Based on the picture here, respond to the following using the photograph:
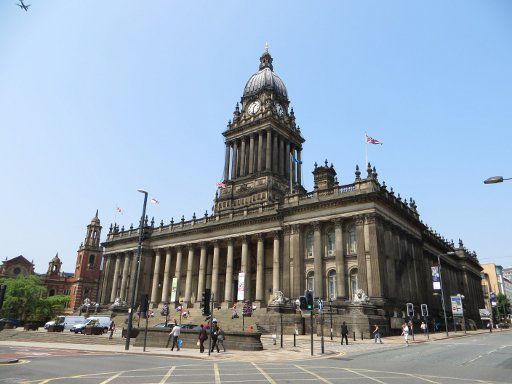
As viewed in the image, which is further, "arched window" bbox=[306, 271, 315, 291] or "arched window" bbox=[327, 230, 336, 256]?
"arched window" bbox=[306, 271, 315, 291]

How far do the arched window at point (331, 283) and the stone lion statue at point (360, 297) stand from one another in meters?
5.58

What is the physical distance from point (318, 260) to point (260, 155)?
28.7m

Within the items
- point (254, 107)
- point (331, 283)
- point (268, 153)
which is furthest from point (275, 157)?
point (331, 283)

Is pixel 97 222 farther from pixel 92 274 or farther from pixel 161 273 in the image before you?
pixel 161 273

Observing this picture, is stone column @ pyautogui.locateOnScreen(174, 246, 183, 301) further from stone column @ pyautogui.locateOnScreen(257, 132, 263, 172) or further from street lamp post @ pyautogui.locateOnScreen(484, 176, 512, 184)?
street lamp post @ pyautogui.locateOnScreen(484, 176, 512, 184)

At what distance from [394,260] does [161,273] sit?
128 ft

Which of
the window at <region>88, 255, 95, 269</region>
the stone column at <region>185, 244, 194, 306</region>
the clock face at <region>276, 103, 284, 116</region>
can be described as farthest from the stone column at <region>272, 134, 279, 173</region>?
the window at <region>88, 255, 95, 269</region>

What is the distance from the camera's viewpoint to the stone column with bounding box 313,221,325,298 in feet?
155

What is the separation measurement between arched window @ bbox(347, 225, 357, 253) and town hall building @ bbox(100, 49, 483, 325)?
0.54 feet

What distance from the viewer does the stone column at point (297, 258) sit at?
48.6 metres

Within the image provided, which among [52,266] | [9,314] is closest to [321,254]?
[9,314]

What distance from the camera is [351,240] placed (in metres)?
47.9

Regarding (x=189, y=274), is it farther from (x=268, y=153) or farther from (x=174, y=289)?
(x=268, y=153)

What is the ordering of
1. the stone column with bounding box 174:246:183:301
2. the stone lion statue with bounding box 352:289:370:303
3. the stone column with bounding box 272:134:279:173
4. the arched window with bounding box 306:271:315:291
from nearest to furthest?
the stone lion statue with bounding box 352:289:370:303
the arched window with bounding box 306:271:315:291
the stone column with bounding box 174:246:183:301
the stone column with bounding box 272:134:279:173
